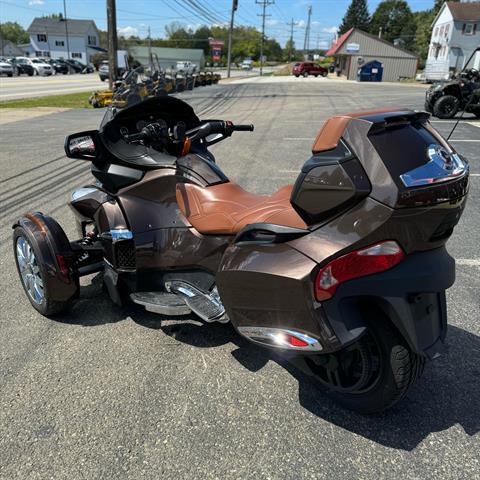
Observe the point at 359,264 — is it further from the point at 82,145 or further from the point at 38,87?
the point at 38,87

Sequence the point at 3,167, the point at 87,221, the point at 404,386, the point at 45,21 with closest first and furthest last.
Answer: the point at 404,386 < the point at 87,221 < the point at 3,167 < the point at 45,21

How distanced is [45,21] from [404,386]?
11197 cm

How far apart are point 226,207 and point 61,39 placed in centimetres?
10728

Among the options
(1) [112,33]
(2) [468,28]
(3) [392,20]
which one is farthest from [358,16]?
(1) [112,33]

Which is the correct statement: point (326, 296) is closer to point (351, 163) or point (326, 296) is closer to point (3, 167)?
point (351, 163)

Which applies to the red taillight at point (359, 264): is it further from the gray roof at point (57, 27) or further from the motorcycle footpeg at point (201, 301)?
the gray roof at point (57, 27)

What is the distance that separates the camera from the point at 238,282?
7.24 feet

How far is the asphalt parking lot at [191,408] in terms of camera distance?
82.6 inches

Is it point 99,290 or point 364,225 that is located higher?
point 364,225

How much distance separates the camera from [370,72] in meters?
48.8

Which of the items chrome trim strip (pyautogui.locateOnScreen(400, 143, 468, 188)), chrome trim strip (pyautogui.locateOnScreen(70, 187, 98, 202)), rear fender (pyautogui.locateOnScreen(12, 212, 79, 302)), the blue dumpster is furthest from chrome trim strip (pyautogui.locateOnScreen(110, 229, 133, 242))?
the blue dumpster

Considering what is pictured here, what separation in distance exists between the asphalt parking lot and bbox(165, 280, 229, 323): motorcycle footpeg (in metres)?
0.34

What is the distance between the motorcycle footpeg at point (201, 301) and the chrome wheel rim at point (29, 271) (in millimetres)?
1002

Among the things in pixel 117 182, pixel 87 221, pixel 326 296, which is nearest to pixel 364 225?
pixel 326 296
